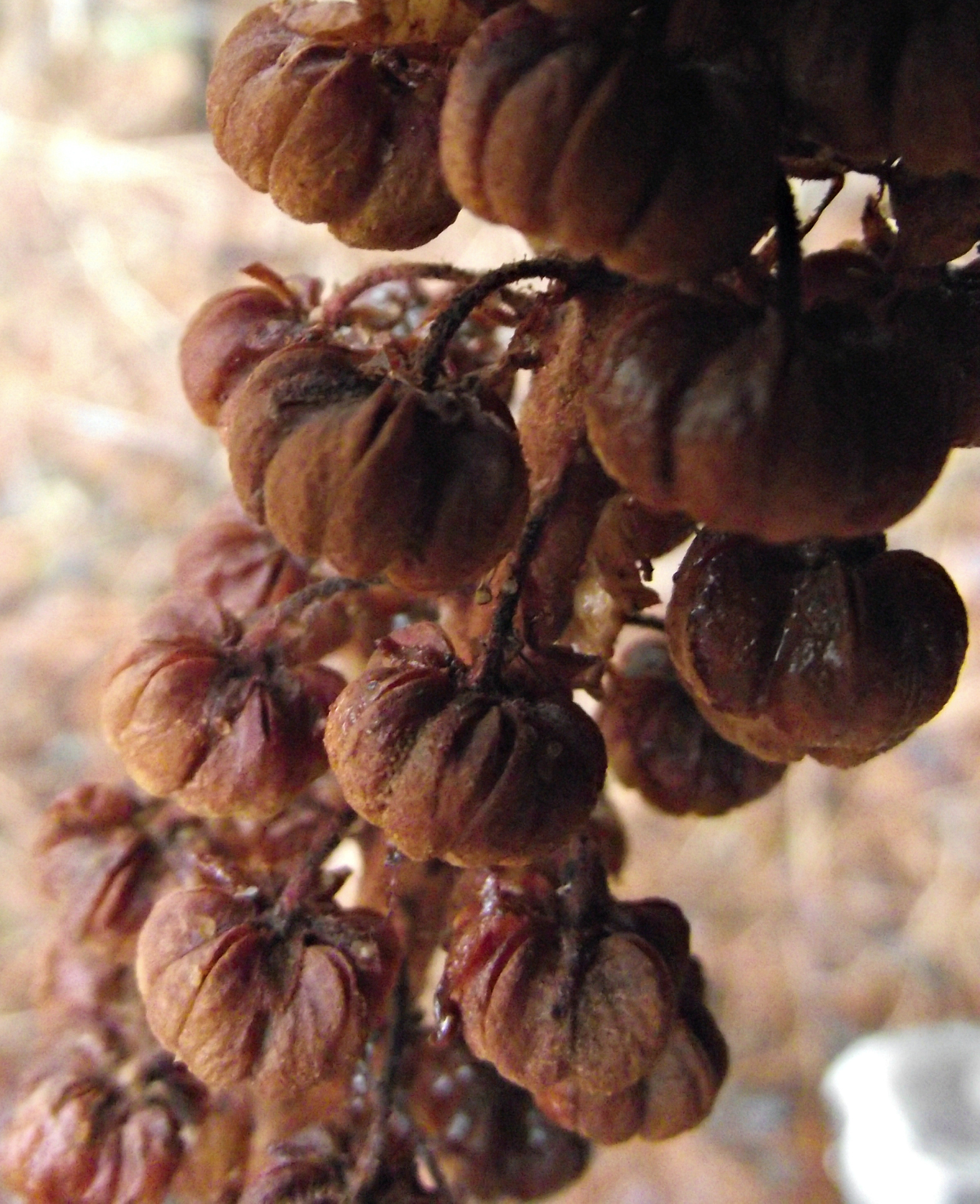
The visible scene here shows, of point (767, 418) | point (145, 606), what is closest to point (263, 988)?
point (767, 418)

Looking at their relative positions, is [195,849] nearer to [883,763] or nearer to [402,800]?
[402,800]

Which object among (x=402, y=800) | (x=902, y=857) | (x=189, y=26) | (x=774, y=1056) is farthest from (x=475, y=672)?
(x=189, y=26)

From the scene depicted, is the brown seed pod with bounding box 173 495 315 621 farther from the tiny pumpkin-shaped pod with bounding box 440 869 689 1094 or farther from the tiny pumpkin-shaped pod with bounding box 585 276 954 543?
the tiny pumpkin-shaped pod with bounding box 585 276 954 543

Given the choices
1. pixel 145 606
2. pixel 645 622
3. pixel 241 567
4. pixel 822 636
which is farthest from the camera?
pixel 145 606

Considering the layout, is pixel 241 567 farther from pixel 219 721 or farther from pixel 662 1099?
pixel 662 1099

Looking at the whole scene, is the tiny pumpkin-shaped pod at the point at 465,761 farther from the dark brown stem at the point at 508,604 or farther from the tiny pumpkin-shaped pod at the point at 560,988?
the tiny pumpkin-shaped pod at the point at 560,988

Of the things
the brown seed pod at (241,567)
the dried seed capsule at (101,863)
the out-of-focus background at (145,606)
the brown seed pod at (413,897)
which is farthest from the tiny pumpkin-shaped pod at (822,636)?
the out-of-focus background at (145,606)
